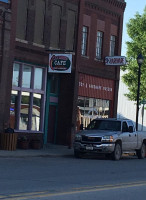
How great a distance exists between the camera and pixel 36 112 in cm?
3055

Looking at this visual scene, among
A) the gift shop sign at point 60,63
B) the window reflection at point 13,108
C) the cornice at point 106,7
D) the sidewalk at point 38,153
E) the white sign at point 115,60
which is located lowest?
the sidewalk at point 38,153

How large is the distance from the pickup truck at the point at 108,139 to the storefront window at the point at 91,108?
22.6 feet

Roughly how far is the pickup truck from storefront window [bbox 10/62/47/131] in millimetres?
4560

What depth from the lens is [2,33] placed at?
1065 inches

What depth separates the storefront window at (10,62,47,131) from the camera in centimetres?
2886

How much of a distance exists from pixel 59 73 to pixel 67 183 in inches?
750

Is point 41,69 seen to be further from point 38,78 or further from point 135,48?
point 135,48

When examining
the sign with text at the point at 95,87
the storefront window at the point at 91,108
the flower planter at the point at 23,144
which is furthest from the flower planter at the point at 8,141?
the storefront window at the point at 91,108

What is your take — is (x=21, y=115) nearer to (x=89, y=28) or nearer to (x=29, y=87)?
(x=29, y=87)

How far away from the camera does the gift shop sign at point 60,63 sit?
2883 centimetres

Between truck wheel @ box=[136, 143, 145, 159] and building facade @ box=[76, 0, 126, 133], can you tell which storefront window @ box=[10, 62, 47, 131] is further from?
truck wheel @ box=[136, 143, 145, 159]

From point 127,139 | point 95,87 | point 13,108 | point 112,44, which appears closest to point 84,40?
point 95,87

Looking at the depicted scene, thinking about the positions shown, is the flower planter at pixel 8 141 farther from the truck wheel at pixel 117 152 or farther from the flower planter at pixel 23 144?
the truck wheel at pixel 117 152

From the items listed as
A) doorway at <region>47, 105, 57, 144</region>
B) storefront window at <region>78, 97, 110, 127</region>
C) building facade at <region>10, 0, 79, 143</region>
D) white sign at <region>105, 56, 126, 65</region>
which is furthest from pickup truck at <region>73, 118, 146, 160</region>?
storefront window at <region>78, 97, 110, 127</region>
